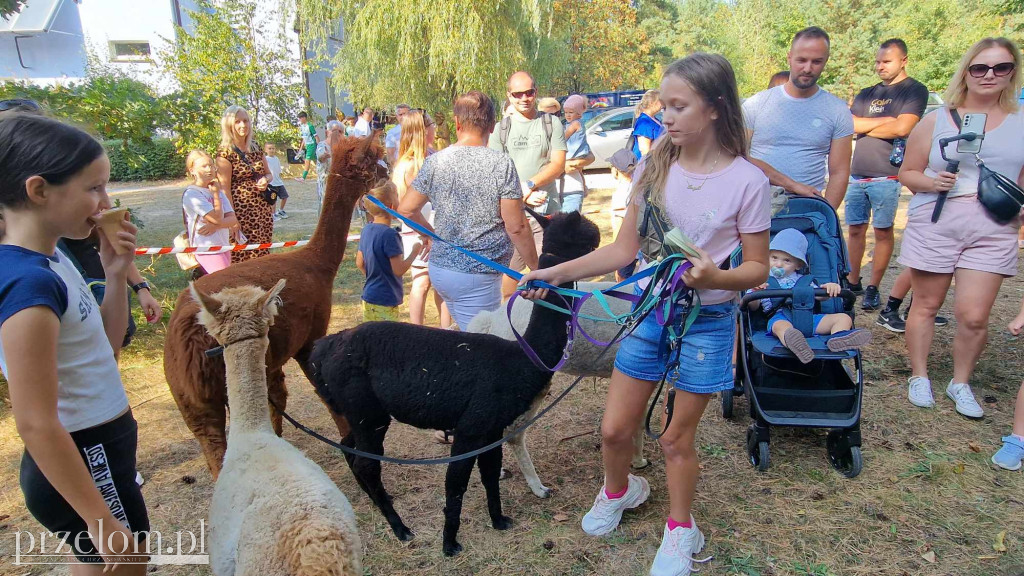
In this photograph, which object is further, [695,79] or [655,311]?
[655,311]

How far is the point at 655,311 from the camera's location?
7.77ft

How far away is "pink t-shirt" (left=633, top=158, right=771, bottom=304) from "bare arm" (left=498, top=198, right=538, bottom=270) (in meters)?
1.26

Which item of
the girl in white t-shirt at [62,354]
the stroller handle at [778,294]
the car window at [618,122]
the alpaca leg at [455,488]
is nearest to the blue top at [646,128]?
the stroller handle at [778,294]

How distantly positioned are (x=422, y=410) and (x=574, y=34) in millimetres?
33131

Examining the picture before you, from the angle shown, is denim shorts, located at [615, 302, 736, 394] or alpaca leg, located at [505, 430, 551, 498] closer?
denim shorts, located at [615, 302, 736, 394]

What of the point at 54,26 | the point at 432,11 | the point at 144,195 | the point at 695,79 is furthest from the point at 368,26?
the point at 695,79

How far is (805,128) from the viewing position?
4254 mm

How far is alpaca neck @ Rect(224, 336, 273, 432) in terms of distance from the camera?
2.08 m

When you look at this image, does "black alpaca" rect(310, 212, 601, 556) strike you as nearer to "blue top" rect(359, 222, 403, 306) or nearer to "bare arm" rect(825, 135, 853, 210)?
"blue top" rect(359, 222, 403, 306)

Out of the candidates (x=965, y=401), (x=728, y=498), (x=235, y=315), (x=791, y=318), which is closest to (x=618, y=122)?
(x=965, y=401)

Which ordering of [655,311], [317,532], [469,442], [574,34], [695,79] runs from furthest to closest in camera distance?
[574,34] < [469,442] < [655,311] < [695,79] < [317,532]

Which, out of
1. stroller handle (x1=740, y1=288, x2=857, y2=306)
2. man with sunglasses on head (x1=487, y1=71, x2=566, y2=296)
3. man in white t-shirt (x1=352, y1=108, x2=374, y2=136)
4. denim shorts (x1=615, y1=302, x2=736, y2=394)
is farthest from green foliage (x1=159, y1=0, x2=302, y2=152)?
denim shorts (x1=615, y1=302, x2=736, y2=394)

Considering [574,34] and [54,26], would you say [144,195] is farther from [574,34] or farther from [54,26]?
[574,34]

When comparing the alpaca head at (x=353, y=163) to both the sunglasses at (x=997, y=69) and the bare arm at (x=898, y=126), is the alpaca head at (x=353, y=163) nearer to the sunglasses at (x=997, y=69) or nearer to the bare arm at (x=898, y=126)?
the sunglasses at (x=997, y=69)
